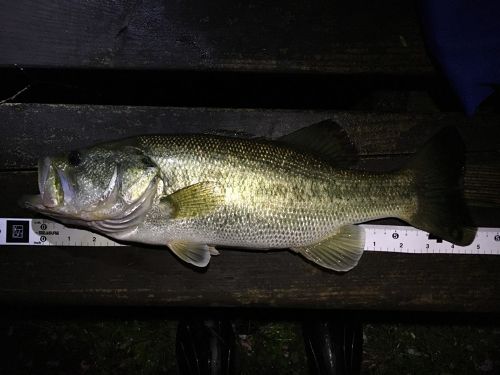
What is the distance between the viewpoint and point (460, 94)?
83.4 inches

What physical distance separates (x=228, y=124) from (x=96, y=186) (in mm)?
787

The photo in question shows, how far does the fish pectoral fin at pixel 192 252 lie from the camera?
196cm

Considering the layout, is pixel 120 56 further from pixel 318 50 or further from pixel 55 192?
pixel 318 50

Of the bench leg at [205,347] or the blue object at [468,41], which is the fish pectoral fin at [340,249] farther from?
the bench leg at [205,347]

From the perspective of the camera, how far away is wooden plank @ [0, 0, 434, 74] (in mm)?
2236

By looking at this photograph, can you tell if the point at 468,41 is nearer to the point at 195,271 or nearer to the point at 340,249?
the point at 340,249

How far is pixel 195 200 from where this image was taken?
1.81 m

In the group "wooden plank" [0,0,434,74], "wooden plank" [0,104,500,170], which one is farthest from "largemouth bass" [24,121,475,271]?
"wooden plank" [0,0,434,74]

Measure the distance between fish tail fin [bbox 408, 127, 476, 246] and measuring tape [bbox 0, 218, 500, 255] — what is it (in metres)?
0.18

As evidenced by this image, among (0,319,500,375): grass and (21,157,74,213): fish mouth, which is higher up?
(21,157,74,213): fish mouth

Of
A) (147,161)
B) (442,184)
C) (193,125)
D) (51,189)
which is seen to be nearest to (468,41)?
(442,184)

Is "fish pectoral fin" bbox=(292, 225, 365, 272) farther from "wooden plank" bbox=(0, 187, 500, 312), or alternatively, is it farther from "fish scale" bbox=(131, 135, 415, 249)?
"wooden plank" bbox=(0, 187, 500, 312)

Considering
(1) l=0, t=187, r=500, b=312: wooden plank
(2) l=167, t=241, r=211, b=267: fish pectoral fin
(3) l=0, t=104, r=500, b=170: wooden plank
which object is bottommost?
(1) l=0, t=187, r=500, b=312: wooden plank

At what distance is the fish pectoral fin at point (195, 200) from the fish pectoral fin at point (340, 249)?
0.51 meters
